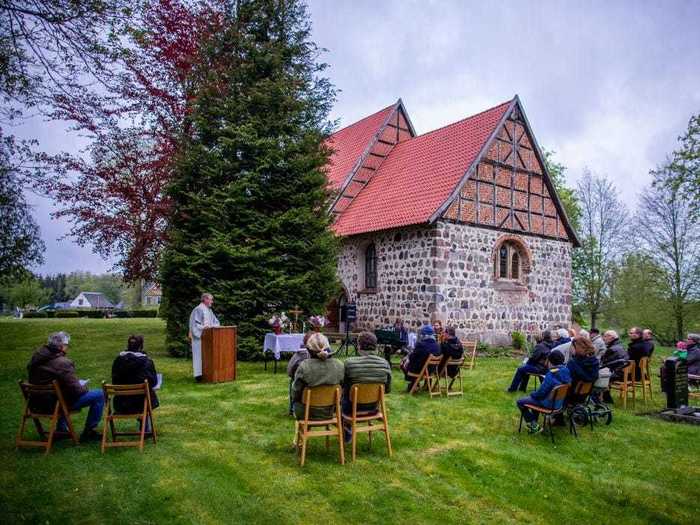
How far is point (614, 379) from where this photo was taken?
855 centimetres

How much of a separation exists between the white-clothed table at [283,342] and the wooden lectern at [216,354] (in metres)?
0.92

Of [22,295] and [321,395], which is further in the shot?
[22,295]

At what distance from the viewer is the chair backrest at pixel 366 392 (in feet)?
16.6

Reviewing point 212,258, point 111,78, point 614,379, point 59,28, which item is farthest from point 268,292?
point 614,379

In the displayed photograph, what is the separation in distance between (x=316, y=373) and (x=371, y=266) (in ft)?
39.1

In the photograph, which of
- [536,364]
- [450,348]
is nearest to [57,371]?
[450,348]

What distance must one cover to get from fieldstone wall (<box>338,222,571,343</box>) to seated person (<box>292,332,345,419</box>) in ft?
30.7

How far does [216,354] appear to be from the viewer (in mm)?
9039

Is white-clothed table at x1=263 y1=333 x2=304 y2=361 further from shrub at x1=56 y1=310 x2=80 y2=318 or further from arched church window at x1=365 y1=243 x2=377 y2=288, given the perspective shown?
shrub at x1=56 y1=310 x2=80 y2=318

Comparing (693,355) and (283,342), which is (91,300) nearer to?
(283,342)

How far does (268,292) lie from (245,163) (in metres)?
3.33

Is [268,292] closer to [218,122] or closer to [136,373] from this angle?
[218,122]

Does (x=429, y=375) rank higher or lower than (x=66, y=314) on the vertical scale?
higher

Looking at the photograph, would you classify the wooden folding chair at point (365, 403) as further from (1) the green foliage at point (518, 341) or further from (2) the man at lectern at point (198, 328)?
(1) the green foliage at point (518, 341)
